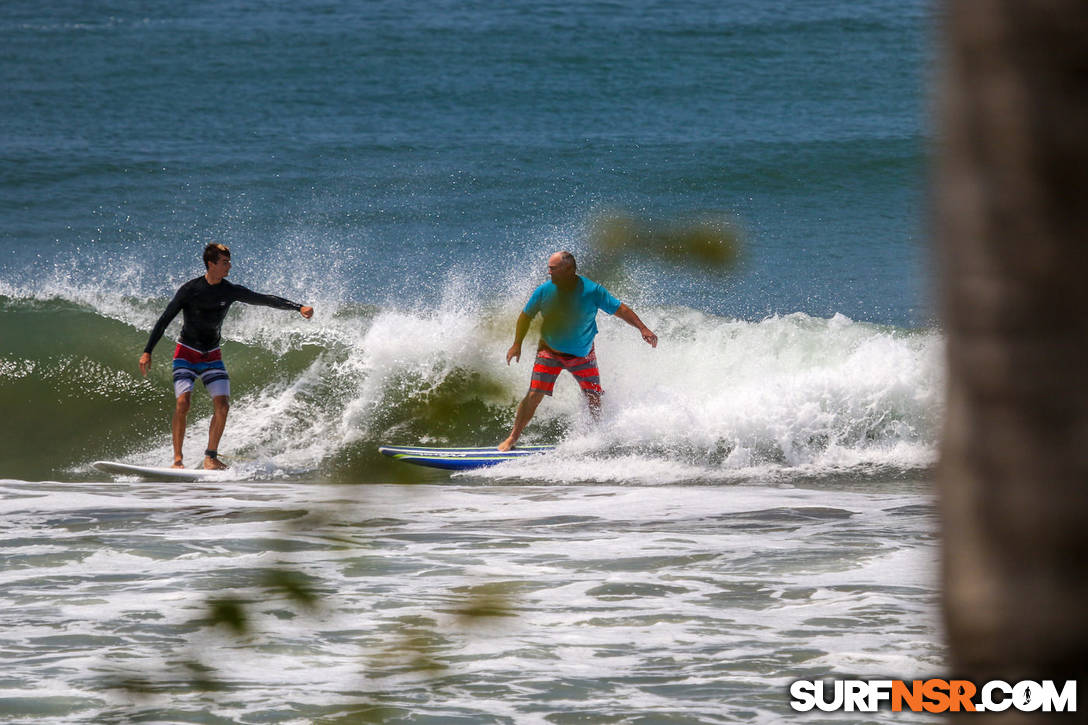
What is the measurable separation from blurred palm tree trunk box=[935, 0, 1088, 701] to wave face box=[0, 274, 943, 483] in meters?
8.95

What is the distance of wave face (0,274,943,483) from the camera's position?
11.9m

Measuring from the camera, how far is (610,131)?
3622cm

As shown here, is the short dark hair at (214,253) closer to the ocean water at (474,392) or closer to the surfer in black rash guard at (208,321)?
the surfer in black rash guard at (208,321)

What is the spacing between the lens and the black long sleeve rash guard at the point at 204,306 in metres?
10.6

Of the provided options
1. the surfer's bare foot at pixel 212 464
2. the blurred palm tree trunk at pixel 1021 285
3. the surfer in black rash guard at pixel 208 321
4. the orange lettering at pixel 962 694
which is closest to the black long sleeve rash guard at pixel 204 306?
the surfer in black rash guard at pixel 208 321

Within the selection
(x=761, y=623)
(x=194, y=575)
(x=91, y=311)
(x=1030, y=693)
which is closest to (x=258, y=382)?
(x=91, y=311)

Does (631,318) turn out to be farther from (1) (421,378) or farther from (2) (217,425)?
(2) (217,425)

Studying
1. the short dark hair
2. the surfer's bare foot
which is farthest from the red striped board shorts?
the surfer's bare foot

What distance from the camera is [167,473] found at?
11023mm

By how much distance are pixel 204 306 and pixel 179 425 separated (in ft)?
3.68

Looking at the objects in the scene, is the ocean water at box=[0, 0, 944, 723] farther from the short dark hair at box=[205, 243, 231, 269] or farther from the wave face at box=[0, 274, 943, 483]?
the short dark hair at box=[205, 243, 231, 269]

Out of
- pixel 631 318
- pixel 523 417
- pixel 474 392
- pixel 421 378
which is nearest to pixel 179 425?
pixel 421 378

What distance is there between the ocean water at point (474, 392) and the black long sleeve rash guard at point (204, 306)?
3.94 feet

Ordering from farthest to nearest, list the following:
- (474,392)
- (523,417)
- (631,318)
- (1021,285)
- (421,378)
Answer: (523,417) → (631,318) → (421,378) → (474,392) → (1021,285)
